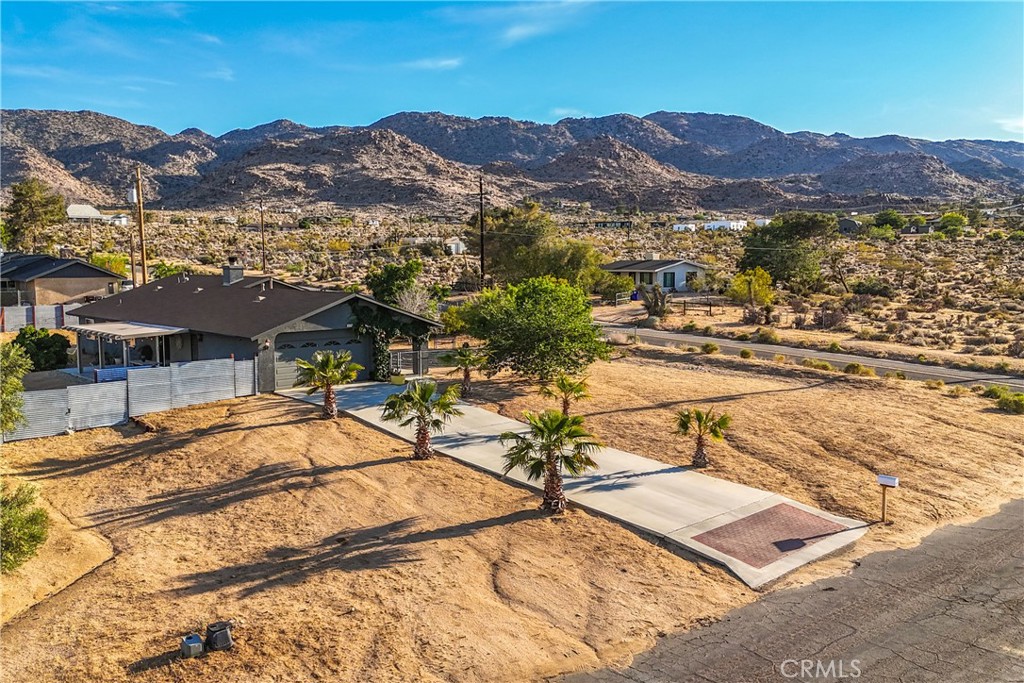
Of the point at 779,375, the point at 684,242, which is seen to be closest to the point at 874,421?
the point at 779,375

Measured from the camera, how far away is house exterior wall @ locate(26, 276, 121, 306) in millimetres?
47625

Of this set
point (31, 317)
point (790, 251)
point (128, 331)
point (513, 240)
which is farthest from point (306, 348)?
point (790, 251)

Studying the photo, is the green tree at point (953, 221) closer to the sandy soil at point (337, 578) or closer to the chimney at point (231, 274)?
the chimney at point (231, 274)

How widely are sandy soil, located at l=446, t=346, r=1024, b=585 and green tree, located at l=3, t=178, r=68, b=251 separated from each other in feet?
219

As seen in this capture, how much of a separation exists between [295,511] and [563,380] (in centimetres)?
823

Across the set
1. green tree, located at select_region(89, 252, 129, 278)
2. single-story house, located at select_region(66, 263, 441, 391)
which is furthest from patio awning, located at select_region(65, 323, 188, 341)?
green tree, located at select_region(89, 252, 129, 278)

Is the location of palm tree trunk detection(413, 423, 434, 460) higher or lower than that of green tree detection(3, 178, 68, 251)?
lower

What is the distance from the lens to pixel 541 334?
26047 millimetres

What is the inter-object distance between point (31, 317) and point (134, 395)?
23.9m

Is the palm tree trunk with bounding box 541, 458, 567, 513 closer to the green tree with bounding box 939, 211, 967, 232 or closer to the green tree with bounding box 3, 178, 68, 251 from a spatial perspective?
the green tree with bounding box 3, 178, 68, 251

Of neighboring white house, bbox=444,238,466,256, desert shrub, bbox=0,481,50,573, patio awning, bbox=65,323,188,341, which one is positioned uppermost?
neighboring white house, bbox=444,238,466,256

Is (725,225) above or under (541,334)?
above

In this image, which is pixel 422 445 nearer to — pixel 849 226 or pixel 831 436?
pixel 831 436

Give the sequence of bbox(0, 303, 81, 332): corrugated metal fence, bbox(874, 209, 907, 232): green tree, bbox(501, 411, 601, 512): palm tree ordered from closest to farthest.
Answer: bbox(501, 411, 601, 512): palm tree
bbox(0, 303, 81, 332): corrugated metal fence
bbox(874, 209, 907, 232): green tree
